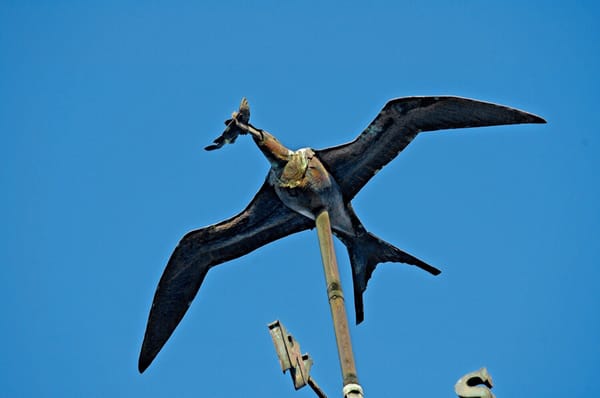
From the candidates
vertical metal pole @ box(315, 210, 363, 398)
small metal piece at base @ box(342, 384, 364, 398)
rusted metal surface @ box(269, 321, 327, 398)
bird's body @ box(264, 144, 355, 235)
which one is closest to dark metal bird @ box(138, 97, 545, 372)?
bird's body @ box(264, 144, 355, 235)

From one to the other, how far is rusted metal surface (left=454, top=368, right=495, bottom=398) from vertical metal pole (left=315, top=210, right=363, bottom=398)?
0.89 meters

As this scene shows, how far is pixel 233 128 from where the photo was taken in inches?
517

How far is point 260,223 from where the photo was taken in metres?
14.1

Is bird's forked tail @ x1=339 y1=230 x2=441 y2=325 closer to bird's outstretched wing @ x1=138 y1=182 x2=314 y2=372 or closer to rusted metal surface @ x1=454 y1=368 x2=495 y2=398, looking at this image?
bird's outstretched wing @ x1=138 y1=182 x2=314 y2=372

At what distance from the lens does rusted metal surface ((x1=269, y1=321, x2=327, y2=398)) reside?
12090mm

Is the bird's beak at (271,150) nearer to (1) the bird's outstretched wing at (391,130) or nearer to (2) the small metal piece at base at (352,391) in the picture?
(1) the bird's outstretched wing at (391,130)

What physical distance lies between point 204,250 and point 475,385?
406 cm

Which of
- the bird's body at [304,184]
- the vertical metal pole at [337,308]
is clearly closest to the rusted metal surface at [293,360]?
the vertical metal pole at [337,308]

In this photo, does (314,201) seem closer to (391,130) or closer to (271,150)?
(271,150)

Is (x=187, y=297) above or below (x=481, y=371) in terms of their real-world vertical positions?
above

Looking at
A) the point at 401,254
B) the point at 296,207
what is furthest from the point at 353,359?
the point at 401,254

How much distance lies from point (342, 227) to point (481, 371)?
114 inches

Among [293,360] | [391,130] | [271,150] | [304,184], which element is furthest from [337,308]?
[391,130]

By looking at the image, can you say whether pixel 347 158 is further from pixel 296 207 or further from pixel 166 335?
pixel 166 335
